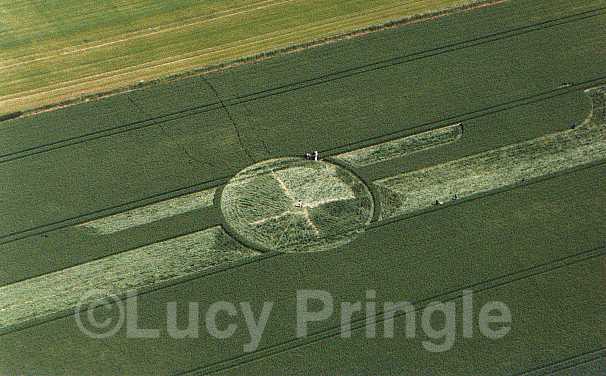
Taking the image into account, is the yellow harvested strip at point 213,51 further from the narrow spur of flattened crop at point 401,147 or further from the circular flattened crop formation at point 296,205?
the narrow spur of flattened crop at point 401,147

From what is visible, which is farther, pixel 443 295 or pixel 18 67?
pixel 18 67

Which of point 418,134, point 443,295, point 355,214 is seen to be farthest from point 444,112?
point 443,295

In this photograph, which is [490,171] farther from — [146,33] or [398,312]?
[146,33]

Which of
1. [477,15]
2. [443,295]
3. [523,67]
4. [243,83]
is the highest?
[477,15]

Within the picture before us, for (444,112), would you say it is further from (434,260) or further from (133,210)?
(133,210)

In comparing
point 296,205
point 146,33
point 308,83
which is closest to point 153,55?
point 146,33

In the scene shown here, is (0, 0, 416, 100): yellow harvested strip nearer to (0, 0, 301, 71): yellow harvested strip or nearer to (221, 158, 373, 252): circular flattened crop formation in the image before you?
(0, 0, 301, 71): yellow harvested strip
